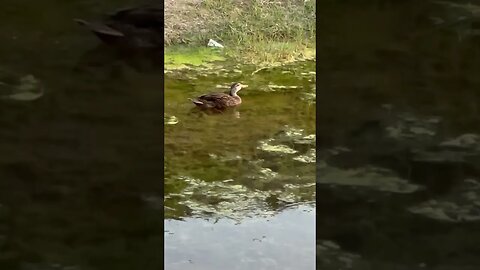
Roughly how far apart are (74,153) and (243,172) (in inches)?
54.4

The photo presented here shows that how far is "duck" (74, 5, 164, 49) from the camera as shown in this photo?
39.7 inches

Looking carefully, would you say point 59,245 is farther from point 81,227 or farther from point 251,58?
point 251,58

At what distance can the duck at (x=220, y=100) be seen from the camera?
2.71 m

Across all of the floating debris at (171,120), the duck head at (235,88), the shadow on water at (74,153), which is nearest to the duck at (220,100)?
the duck head at (235,88)

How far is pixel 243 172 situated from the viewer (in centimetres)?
238

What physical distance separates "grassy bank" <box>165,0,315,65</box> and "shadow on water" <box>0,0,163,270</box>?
1.68 metres

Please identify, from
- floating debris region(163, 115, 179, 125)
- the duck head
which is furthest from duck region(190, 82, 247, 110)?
floating debris region(163, 115, 179, 125)

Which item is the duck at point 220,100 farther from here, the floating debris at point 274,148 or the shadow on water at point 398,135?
the shadow on water at point 398,135

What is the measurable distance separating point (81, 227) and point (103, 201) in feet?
0.17

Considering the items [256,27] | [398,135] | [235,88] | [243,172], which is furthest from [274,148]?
[398,135]

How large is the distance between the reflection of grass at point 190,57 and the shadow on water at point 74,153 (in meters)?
1.81

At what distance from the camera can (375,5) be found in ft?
3.33

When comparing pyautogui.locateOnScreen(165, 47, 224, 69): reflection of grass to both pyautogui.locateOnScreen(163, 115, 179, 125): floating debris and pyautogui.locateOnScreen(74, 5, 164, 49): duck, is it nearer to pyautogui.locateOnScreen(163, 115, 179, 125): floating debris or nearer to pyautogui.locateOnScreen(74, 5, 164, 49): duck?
pyautogui.locateOnScreen(163, 115, 179, 125): floating debris

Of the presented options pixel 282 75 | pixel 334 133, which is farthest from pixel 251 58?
pixel 334 133
